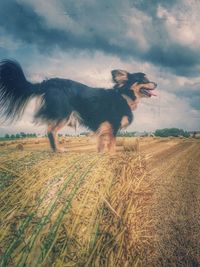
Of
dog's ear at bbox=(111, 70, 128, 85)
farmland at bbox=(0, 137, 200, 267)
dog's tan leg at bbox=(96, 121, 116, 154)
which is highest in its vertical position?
dog's ear at bbox=(111, 70, 128, 85)

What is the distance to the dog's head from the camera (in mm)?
9055

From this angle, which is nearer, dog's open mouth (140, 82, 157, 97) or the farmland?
the farmland

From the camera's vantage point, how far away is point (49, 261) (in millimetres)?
2303

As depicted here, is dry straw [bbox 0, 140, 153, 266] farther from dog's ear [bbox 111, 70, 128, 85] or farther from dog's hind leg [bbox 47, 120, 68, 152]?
dog's ear [bbox 111, 70, 128, 85]

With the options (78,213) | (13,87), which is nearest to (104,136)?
(13,87)

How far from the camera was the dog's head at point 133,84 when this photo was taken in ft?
29.7

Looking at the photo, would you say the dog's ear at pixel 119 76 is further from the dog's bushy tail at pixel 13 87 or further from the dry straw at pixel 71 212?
the dry straw at pixel 71 212

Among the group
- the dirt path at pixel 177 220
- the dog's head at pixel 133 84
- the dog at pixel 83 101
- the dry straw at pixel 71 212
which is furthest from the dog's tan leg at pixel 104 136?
the dry straw at pixel 71 212

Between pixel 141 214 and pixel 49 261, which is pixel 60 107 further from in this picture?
pixel 49 261

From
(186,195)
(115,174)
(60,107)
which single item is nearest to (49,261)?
(115,174)

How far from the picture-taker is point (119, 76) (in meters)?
8.98

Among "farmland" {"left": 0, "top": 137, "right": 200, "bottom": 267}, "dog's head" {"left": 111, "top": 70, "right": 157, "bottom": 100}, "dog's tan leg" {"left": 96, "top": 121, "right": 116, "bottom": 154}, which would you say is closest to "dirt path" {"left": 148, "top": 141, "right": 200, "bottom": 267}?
"farmland" {"left": 0, "top": 137, "right": 200, "bottom": 267}

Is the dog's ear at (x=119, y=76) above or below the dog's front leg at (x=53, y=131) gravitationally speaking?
above

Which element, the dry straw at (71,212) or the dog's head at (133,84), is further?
the dog's head at (133,84)
